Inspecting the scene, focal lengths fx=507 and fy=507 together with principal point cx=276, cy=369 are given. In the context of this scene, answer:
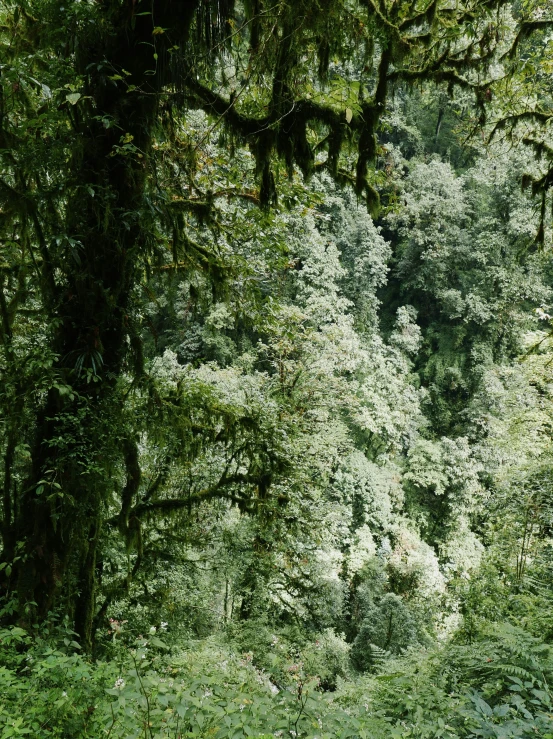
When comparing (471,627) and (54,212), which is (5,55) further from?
(471,627)

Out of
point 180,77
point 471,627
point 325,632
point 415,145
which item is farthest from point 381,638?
point 415,145

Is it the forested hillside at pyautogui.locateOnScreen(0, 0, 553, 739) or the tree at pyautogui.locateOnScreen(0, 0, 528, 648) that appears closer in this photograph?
the forested hillside at pyautogui.locateOnScreen(0, 0, 553, 739)

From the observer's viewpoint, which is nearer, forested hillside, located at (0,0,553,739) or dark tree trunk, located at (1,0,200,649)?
forested hillside, located at (0,0,553,739)

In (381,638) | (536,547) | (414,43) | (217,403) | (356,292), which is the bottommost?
(381,638)

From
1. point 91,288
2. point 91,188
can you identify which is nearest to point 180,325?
point 91,288

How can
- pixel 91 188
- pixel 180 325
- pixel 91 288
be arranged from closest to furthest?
pixel 91 188
pixel 91 288
pixel 180 325

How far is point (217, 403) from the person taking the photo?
15.4 ft

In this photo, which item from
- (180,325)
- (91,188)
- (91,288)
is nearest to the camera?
(91,188)

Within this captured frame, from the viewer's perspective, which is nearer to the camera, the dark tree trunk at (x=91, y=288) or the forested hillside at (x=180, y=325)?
the forested hillside at (x=180, y=325)

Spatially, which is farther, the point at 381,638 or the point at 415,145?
the point at 415,145

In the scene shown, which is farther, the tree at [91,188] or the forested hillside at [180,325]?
the tree at [91,188]

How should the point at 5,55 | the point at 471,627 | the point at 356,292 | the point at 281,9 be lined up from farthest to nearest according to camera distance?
the point at 356,292 → the point at 471,627 → the point at 5,55 → the point at 281,9

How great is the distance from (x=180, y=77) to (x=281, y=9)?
71cm

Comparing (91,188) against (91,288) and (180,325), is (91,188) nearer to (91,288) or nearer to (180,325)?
(91,288)
